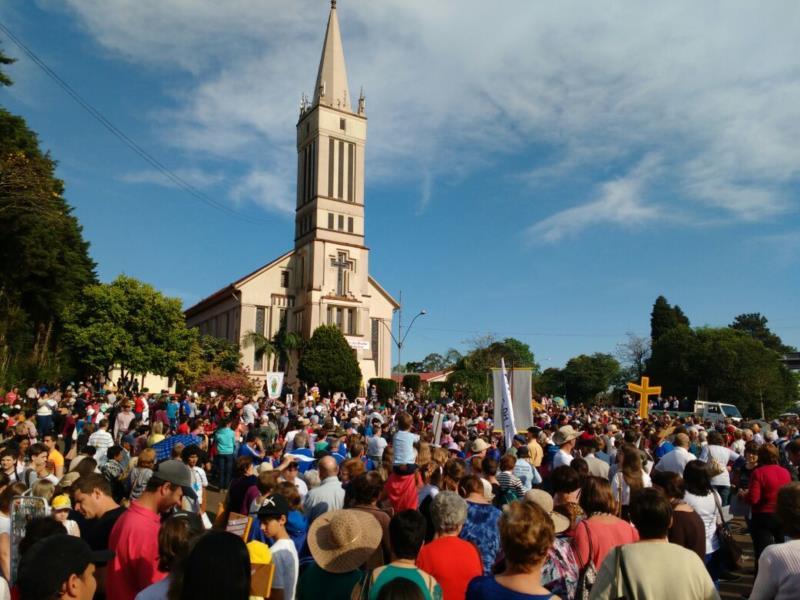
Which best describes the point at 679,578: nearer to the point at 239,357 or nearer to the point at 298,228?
the point at 239,357

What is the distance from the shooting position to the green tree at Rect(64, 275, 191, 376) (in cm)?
3878

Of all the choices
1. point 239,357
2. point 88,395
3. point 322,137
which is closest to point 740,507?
point 88,395

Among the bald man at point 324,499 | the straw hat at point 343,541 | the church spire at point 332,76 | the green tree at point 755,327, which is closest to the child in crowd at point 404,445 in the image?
the bald man at point 324,499

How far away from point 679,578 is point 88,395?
23.8 meters

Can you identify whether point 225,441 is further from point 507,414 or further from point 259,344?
point 259,344

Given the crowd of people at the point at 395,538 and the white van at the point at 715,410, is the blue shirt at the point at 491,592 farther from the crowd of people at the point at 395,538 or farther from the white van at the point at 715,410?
the white van at the point at 715,410

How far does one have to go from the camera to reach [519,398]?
11.4m

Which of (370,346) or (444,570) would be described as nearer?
(444,570)

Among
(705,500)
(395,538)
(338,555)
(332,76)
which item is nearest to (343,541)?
(338,555)

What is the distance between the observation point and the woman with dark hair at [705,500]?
5.67m

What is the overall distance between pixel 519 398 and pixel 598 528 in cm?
740

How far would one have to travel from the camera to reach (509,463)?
6.89m

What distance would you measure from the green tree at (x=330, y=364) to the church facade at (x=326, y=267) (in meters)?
4.28

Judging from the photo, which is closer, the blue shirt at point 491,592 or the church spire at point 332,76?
the blue shirt at point 491,592
